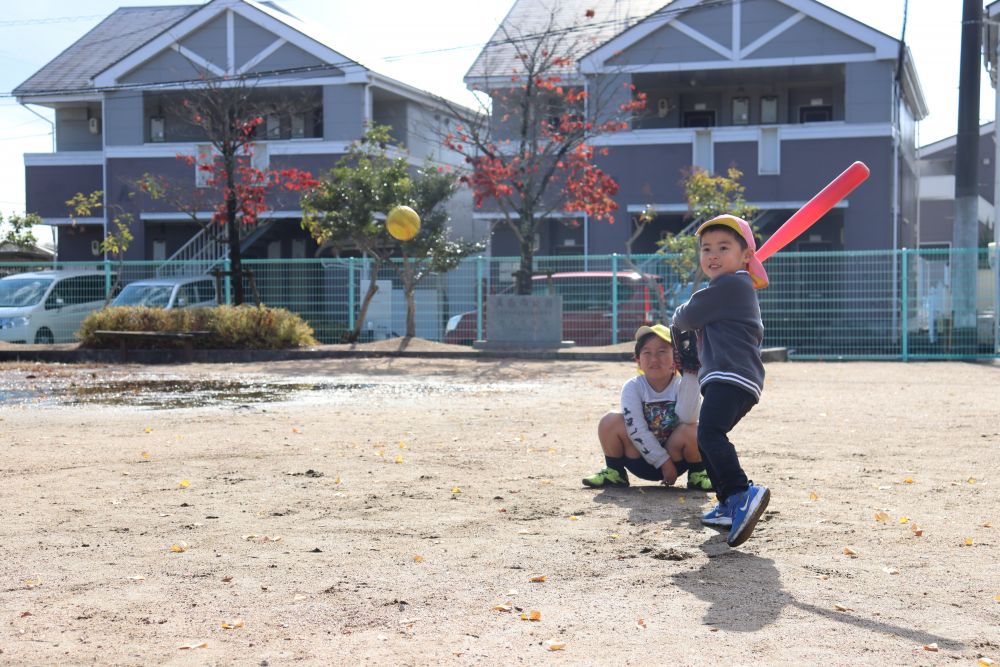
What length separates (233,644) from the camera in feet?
11.4

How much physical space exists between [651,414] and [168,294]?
673 inches

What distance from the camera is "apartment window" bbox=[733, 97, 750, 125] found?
2895 cm

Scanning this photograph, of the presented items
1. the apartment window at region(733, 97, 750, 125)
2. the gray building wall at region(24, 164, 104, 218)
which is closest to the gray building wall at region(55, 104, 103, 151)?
the gray building wall at region(24, 164, 104, 218)

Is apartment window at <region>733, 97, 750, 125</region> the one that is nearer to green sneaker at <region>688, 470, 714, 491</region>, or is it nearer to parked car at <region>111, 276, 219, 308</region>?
parked car at <region>111, 276, 219, 308</region>

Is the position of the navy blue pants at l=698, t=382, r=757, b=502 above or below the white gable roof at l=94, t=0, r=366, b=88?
below

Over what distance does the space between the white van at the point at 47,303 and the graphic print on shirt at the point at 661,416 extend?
17.4 meters

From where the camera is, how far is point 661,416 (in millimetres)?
6020

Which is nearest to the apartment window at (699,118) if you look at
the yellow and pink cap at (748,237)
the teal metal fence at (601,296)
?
the teal metal fence at (601,296)

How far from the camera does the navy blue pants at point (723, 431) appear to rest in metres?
4.86

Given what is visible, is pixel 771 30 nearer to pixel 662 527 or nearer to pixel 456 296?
pixel 456 296

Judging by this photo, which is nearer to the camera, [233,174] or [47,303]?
[47,303]

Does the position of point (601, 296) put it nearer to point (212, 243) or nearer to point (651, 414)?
point (651, 414)

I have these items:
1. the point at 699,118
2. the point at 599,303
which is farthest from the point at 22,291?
the point at 699,118

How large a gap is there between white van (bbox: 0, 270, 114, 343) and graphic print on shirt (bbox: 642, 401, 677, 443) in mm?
17450
